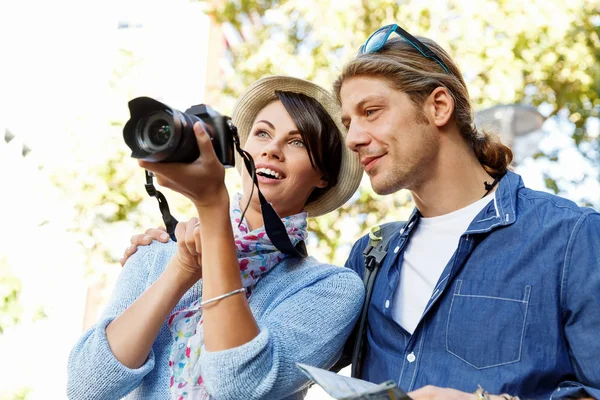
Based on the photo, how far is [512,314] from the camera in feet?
7.63

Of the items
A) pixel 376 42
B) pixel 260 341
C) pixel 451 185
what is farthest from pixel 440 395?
pixel 376 42

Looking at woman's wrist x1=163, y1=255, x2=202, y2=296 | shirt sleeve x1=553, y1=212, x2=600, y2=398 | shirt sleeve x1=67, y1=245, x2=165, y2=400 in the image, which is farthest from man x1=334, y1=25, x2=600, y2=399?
shirt sleeve x1=67, y1=245, x2=165, y2=400

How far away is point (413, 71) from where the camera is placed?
297 cm

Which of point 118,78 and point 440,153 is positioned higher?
point 118,78

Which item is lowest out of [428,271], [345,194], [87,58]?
[428,271]

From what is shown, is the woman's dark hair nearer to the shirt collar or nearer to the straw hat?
Result: the straw hat

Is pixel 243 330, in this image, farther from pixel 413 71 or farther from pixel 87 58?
pixel 87 58

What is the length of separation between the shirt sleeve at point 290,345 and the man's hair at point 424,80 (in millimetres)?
787

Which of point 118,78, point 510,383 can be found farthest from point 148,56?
point 510,383

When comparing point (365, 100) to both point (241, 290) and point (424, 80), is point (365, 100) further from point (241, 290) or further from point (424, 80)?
point (241, 290)

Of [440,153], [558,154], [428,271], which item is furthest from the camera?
[558,154]

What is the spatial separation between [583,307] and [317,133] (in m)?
1.20

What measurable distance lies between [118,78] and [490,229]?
6496mm

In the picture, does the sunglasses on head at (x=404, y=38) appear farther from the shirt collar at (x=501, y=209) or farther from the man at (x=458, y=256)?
the shirt collar at (x=501, y=209)
